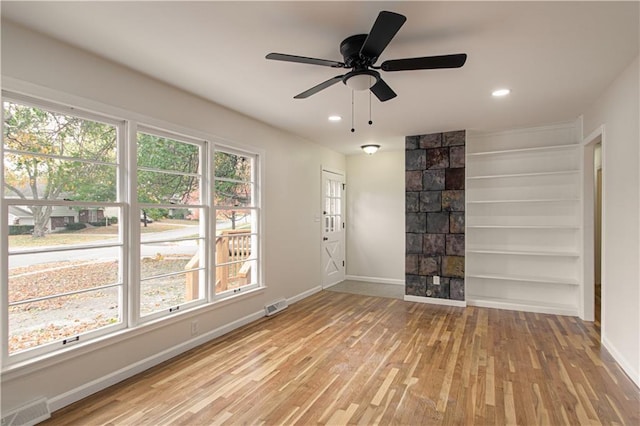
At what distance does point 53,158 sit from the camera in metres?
2.41

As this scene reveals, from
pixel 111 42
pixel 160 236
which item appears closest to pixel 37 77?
pixel 111 42

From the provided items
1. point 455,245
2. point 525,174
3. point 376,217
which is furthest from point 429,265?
point 525,174

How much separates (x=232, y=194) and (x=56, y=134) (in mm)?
1908

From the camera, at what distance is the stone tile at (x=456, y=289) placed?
4.95m

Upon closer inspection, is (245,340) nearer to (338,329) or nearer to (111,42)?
(338,329)

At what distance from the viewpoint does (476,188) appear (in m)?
5.14

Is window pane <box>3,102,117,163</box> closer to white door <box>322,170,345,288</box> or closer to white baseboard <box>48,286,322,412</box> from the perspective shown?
white baseboard <box>48,286,322,412</box>

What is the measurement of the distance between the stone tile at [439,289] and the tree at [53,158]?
441 centimetres

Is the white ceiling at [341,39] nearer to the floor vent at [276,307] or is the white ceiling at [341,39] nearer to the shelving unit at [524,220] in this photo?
the shelving unit at [524,220]

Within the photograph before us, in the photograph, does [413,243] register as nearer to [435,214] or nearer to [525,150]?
[435,214]

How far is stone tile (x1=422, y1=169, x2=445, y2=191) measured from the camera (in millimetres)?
5070

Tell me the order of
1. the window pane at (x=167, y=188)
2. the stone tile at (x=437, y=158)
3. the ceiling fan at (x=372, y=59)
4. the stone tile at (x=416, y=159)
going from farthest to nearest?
the stone tile at (x=416, y=159), the stone tile at (x=437, y=158), the window pane at (x=167, y=188), the ceiling fan at (x=372, y=59)

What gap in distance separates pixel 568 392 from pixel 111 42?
4364 mm

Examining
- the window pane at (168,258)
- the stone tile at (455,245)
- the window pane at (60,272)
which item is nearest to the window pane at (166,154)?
the window pane at (168,258)
